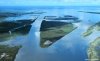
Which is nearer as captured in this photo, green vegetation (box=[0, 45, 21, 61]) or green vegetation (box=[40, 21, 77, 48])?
green vegetation (box=[0, 45, 21, 61])

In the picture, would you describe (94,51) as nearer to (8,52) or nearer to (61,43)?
(61,43)

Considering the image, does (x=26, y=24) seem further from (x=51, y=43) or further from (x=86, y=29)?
(x=86, y=29)

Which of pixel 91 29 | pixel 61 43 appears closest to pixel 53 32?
pixel 61 43

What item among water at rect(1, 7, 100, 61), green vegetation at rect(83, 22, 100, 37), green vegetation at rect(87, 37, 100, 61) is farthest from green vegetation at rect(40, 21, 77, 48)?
green vegetation at rect(87, 37, 100, 61)

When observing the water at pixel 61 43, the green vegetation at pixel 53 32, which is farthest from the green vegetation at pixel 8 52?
the green vegetation at pixel 53 32

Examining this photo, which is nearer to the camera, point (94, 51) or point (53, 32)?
point (94, 51)

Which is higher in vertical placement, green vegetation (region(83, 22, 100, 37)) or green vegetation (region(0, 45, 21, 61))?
green vegetation (region(83, 22, 100, 37))

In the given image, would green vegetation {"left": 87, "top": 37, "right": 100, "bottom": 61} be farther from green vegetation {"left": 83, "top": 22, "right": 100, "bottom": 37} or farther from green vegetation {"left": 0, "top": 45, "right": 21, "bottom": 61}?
green vegetation {"left": 0, "top": 45, "right": 21, "bottom": 61}

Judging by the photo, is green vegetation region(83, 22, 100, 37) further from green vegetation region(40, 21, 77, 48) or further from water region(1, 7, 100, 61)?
green vegetation region(40, 21, 77, 48)
